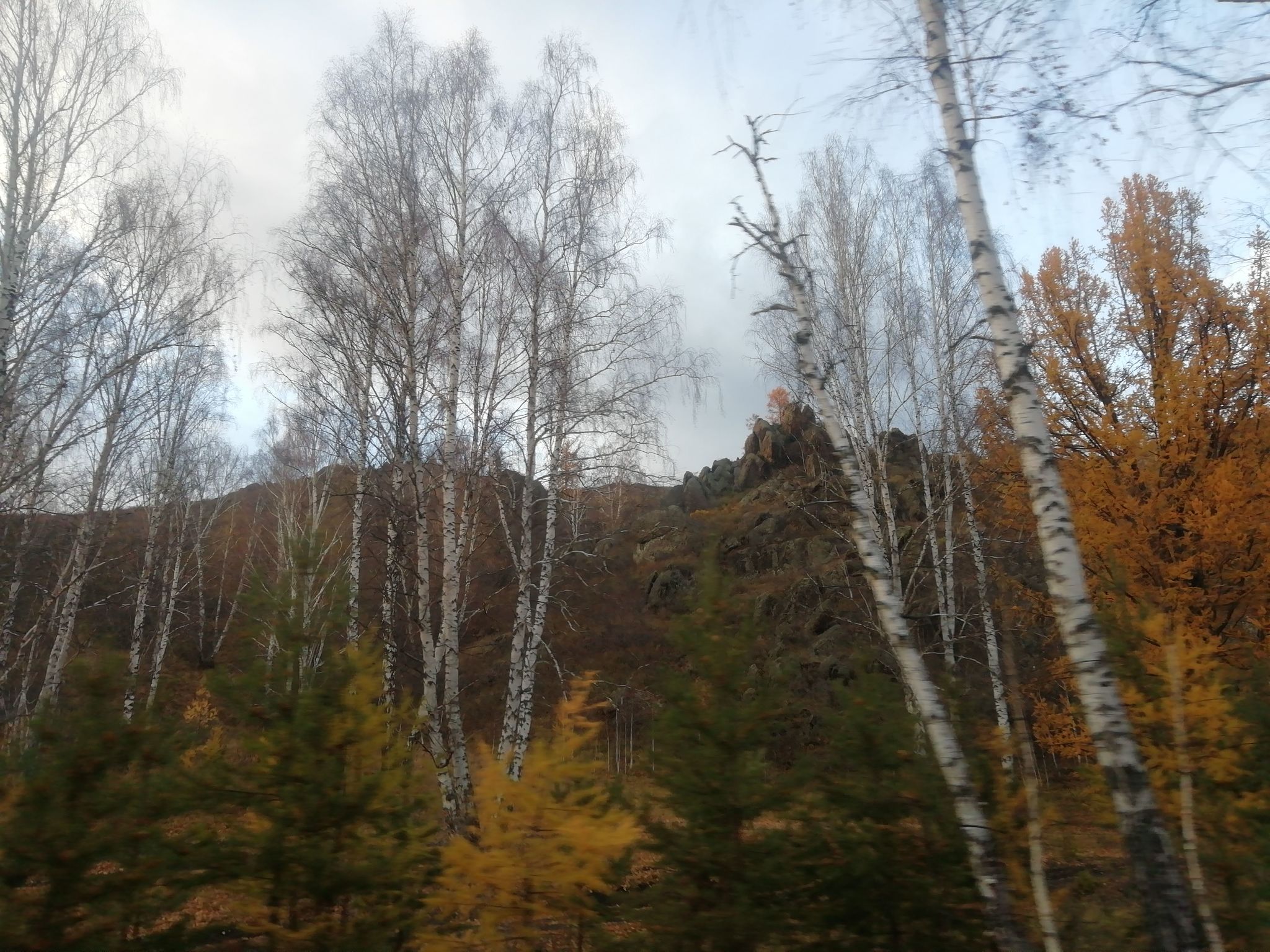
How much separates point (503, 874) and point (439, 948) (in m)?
0.41

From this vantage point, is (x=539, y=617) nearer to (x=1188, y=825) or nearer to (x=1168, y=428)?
(x=1188, y=825)

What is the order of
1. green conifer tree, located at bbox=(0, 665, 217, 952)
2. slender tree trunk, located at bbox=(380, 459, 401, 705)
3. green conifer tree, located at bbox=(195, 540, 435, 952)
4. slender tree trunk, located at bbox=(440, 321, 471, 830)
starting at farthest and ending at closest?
slender tree trunk, located at bbox=(380, 459, 401, 705)
slender tree trunk, located at bbox=(440, 321, 471, 830)
green conifer tree, located at bbox=(195, 540, 435, 952)
green conifer tree, located at bbox=(0, 665, 217, 952)

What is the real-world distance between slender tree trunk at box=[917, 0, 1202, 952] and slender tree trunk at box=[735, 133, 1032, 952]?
0.59m

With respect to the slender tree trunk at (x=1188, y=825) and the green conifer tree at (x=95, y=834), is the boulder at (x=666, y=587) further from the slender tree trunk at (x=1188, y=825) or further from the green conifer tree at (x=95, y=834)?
the green conifer tree at (x=95, y=834)

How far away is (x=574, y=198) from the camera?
1042 centimetres

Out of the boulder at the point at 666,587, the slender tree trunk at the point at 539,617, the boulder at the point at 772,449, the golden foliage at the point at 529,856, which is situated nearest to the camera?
the golden foliage at the point at 529,856

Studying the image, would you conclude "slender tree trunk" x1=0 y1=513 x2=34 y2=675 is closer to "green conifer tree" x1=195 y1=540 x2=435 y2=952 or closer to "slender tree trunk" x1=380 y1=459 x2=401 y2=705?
"slender tree trunk" x1=380 y1=459 x2=401 y2=705

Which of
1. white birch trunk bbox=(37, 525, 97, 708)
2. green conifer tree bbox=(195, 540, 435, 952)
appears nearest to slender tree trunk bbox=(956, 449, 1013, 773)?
green conifer tree bbox=(195, 540, 435, 952)

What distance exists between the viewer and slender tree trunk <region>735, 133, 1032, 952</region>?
344 cm

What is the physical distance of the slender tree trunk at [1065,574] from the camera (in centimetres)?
304

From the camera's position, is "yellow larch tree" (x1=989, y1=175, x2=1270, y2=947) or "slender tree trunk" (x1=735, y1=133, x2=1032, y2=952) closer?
"slender tree trunk" (x1=735, y1=133, x2=1032, y2=952)

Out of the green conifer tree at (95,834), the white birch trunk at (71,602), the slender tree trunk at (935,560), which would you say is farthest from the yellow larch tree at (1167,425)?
the white birch trunk at (71,602)

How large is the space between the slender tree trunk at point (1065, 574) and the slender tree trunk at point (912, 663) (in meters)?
0.59

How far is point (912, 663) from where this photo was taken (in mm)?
3945
